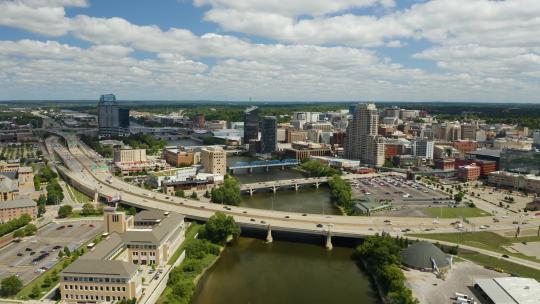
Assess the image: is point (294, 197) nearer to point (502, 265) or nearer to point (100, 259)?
point (502, 265)

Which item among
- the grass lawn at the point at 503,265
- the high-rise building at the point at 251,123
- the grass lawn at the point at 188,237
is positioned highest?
the high-rise building at the point at 251,123

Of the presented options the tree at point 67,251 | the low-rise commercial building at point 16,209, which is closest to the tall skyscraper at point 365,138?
the low-rise commercial building at point 16,209

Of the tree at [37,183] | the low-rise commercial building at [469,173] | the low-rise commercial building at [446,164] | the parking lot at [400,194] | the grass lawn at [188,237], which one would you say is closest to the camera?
the grass lawn at [188,237]

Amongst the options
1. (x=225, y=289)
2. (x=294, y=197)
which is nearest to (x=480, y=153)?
(x=294, y=197)

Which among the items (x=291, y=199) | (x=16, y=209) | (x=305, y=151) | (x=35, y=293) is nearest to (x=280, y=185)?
(x=291, y=199)

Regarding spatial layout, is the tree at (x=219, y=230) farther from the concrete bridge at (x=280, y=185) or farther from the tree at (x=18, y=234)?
the concrete bridge at (x=280, y=185)

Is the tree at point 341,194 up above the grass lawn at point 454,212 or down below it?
above
